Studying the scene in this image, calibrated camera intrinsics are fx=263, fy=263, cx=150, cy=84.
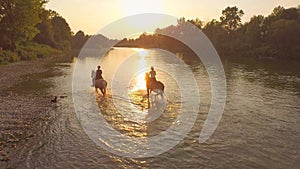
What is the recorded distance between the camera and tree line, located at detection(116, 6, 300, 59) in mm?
100062

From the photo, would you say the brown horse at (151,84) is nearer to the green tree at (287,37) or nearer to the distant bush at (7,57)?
the distant bush at (7,57)

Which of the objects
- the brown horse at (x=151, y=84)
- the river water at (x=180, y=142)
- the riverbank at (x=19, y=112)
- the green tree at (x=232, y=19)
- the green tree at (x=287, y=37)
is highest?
the green tree at (x=232, y=19)

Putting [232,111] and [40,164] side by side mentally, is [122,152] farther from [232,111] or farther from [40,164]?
[232,111]

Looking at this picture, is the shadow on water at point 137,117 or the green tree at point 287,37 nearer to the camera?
the shadow on water at point 137,117

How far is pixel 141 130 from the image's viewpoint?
47.3ft

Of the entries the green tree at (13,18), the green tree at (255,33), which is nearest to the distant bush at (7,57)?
the green tree at (13,18)

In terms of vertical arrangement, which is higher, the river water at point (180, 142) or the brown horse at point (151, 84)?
the brown horse at point (151, 84)

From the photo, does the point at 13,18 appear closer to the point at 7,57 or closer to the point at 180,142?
the point at 7,57

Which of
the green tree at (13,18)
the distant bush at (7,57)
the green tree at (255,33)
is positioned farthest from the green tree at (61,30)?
the green tree at (255,33)

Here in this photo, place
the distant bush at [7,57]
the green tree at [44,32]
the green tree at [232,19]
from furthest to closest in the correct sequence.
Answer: the green tree at [232,19] → the green tree at [44,32] → the distant bush at [7,57]

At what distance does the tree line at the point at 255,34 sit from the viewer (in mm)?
100062

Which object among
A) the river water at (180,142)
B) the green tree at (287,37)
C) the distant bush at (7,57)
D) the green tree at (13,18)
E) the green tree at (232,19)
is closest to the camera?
the river water at (180,142)

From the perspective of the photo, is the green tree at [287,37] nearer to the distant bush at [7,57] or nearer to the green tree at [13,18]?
the green tree at [13,18]

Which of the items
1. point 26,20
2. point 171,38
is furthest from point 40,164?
point 171,38
